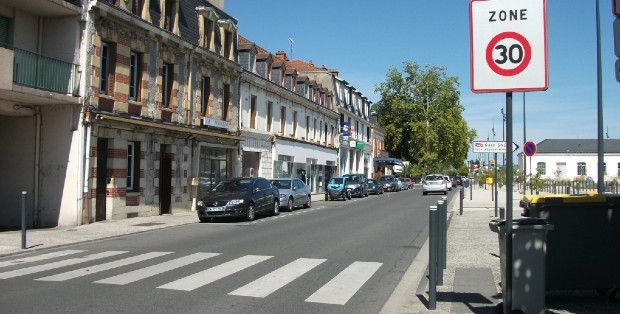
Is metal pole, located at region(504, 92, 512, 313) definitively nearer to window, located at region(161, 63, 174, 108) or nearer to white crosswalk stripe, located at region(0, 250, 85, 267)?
white crosswalk stripe, located at region(0, 250, 85, 267)

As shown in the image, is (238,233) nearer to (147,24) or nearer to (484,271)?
(484,271)

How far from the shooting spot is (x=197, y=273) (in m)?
8.46

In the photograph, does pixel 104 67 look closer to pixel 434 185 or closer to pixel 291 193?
pixel 291 193

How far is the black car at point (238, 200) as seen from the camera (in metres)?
18.0

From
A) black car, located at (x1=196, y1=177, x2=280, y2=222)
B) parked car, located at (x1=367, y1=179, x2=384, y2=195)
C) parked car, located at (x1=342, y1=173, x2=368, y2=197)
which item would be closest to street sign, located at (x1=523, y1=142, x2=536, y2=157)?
black car, located at (x1=196, y1=177, x2=280, y2=222)

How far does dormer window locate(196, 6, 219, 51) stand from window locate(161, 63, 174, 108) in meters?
2.71

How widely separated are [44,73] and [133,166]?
5049mm

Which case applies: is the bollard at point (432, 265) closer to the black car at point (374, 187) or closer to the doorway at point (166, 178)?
the doorway at point (166, 178)

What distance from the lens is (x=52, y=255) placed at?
425 inches

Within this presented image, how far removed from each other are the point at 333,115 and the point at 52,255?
3795cm

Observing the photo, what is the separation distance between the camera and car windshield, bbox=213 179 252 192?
19.2 m

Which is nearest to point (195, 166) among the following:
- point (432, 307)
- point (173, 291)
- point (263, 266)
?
point (263, 266)

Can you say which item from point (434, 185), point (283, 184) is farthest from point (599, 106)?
point (434, 185)

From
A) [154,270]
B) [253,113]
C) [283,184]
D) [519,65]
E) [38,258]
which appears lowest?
[38,258]
